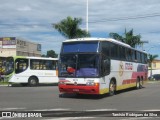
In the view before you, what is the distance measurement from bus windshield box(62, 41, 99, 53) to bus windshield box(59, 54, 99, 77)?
0.33 m

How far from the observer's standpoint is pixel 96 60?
19.4 m

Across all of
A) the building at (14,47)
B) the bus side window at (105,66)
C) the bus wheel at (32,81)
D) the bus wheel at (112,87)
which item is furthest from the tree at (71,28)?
the building at (14,47)

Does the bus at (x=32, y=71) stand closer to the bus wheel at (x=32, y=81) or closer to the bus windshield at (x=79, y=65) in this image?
the bus wheel at (x=32, y=81)

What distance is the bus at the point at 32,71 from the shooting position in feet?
108

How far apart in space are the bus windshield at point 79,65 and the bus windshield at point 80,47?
0.33m

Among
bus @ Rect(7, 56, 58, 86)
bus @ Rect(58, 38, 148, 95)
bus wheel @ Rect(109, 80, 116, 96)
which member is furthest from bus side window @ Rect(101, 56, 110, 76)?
bus @ Rect(7, 56, 58, 86)

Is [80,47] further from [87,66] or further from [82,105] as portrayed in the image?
[82,105]

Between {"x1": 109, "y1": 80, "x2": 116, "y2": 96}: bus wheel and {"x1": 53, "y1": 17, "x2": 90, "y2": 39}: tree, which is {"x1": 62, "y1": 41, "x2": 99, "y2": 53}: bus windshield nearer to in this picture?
{"x1": 109, "y1": 80, "x2": 116, "y2": 96}: bus wheel

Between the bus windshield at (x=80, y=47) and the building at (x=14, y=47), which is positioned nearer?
the bus windshield at (x=80, y=47)

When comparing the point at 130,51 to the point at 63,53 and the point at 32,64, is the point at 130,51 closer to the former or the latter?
the point at 63,53

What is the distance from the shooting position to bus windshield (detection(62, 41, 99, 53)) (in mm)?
19766

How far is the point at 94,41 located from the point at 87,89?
256 cm

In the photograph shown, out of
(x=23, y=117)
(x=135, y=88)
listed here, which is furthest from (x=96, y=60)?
(x=135, y=88)

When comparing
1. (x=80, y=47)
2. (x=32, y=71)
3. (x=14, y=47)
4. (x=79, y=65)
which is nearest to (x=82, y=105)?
(x=79, y=65)
